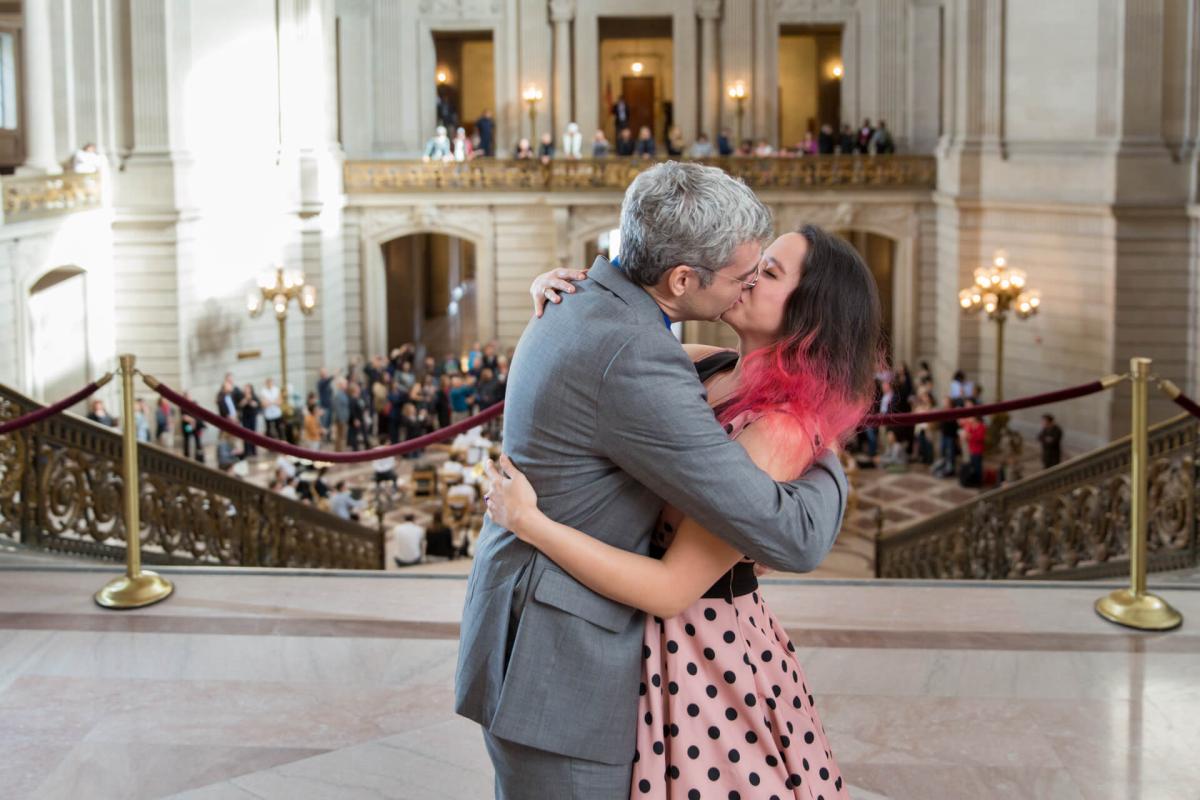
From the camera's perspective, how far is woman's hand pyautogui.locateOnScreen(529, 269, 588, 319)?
8.64ft

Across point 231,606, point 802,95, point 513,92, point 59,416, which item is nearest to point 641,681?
point 231,606

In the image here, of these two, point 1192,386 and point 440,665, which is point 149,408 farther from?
point 440,665

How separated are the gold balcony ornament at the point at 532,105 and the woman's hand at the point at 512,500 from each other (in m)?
25.4

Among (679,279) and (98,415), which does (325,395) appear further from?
(679,279)

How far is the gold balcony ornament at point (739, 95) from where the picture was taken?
1107 inches

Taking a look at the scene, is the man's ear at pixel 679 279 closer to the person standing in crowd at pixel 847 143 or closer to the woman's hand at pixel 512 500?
the woman's hand at pixel 512 500

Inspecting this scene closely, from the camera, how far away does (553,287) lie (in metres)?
2.67

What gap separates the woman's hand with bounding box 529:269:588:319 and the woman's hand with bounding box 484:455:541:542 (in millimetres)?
280

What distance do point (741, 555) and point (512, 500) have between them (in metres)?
0.40

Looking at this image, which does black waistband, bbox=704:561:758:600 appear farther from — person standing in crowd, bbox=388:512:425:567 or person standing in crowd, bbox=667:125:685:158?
person standing in crowd, bbox=667:125:685:158

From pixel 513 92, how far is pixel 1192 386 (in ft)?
45.2

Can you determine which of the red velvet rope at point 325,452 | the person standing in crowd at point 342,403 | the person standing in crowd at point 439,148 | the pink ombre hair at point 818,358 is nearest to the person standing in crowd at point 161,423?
the person standing in crowd at point 342,403

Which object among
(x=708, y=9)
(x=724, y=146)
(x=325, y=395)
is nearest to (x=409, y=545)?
(x=325, y=395)

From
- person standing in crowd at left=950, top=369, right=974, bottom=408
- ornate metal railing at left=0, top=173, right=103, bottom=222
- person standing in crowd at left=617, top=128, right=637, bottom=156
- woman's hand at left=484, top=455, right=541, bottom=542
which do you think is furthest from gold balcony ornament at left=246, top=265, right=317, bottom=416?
woman's hand at left=484, top=455, right=541, bottom=542
